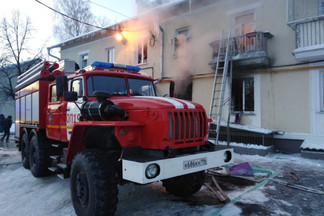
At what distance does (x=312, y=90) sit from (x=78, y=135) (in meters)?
7.74

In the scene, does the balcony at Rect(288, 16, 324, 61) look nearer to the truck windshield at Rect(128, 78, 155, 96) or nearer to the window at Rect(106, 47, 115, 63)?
the truck windshield at Rect(128, 78, 155, 96)

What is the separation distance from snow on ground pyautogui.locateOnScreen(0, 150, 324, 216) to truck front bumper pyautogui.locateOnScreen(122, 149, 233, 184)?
81cm

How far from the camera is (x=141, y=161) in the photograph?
290cm

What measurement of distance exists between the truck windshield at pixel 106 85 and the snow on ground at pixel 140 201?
197 centimetres

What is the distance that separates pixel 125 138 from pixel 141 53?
11.0 metres

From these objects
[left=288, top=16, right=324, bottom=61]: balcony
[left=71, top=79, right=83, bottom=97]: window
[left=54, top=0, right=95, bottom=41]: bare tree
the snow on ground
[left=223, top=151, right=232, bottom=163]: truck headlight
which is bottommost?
the snow on ground

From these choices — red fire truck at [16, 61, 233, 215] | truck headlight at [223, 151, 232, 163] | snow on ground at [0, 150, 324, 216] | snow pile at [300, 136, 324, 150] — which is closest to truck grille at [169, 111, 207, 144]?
red fire truck at [16, 61, 233, 215]

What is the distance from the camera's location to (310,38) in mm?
7578

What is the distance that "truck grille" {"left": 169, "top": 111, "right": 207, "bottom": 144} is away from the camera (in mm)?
3365

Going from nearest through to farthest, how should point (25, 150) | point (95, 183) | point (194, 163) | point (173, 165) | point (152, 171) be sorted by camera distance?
point (152, 171)
point (173, 165)
point (95, 183)
point (194, 163)
point (25, 150)

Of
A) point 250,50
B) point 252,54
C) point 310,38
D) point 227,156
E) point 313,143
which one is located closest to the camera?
point 227,156

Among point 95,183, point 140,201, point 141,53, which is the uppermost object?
point 141,53

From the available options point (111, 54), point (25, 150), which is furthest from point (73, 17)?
point (25, 150)

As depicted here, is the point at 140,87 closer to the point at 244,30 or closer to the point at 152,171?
the point at 152,171
